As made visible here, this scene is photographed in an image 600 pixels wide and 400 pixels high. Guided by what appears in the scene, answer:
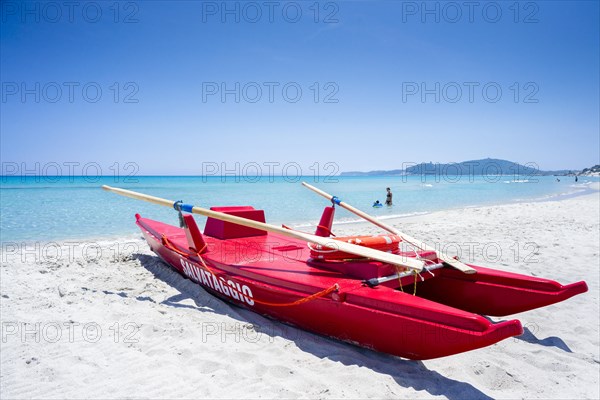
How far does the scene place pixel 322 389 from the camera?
2801 millimetres

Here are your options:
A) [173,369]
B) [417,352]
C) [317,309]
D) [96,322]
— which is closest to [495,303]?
[417,352]

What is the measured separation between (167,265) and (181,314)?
2.22 metres

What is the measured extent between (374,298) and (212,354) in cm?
157

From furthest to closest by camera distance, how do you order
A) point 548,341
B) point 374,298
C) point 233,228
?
point 233,228
point 548,341
point 374,298

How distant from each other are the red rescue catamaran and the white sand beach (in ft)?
0.89

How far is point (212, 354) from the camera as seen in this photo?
3279 millimetres

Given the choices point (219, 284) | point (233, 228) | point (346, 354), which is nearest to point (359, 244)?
point (346, 354)

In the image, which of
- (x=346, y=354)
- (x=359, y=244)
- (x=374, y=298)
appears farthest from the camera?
(x=359, y=244)

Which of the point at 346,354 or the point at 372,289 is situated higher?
the point at 372,289

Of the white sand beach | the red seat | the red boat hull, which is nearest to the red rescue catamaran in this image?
the red boat hull

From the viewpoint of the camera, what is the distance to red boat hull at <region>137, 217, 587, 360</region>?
9.44 ft

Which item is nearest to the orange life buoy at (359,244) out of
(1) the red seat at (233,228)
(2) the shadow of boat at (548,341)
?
(2) the shadow of boat at (548,341)

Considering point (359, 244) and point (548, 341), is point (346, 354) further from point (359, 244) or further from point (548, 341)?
point (548, 341)

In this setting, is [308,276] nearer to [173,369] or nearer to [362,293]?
[362,293]
